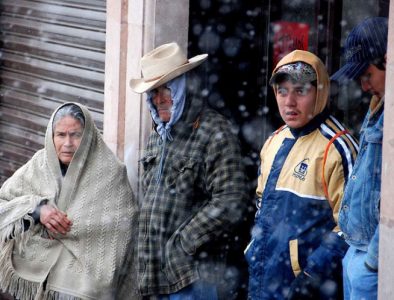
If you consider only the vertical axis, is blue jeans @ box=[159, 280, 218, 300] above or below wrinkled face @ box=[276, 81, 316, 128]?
below

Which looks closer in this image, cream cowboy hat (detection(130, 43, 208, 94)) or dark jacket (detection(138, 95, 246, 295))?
dark jacket (detection(138, 95, 246, 295))

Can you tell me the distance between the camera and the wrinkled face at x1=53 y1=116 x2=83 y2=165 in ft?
19.7

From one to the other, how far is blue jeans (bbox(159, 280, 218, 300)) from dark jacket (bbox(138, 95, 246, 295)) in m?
0.04

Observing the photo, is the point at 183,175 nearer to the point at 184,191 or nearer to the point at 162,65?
the point at 184,191

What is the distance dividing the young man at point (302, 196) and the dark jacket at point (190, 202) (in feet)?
0.93

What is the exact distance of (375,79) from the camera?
14.9ft

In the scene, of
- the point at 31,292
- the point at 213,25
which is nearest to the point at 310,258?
the point at 31,292

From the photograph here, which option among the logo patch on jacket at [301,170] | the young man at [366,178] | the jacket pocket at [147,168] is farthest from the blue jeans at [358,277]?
the jacket pocket at [147,168]

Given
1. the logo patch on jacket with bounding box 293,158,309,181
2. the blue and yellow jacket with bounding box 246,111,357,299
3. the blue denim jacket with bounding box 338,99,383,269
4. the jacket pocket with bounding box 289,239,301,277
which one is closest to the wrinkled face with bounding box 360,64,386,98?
the blue denim jacket with bounding box 338,99,383,269

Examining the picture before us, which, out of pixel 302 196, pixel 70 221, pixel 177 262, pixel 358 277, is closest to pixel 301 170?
pixel 302 196

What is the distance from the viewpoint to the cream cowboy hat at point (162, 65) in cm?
559

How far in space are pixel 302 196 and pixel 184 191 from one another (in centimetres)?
86

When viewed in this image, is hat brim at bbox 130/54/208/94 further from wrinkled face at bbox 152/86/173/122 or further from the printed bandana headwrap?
the printed bandana headwrap

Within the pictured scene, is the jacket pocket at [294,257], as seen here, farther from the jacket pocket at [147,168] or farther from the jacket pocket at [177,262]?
the jacket pocket at [147,168]
